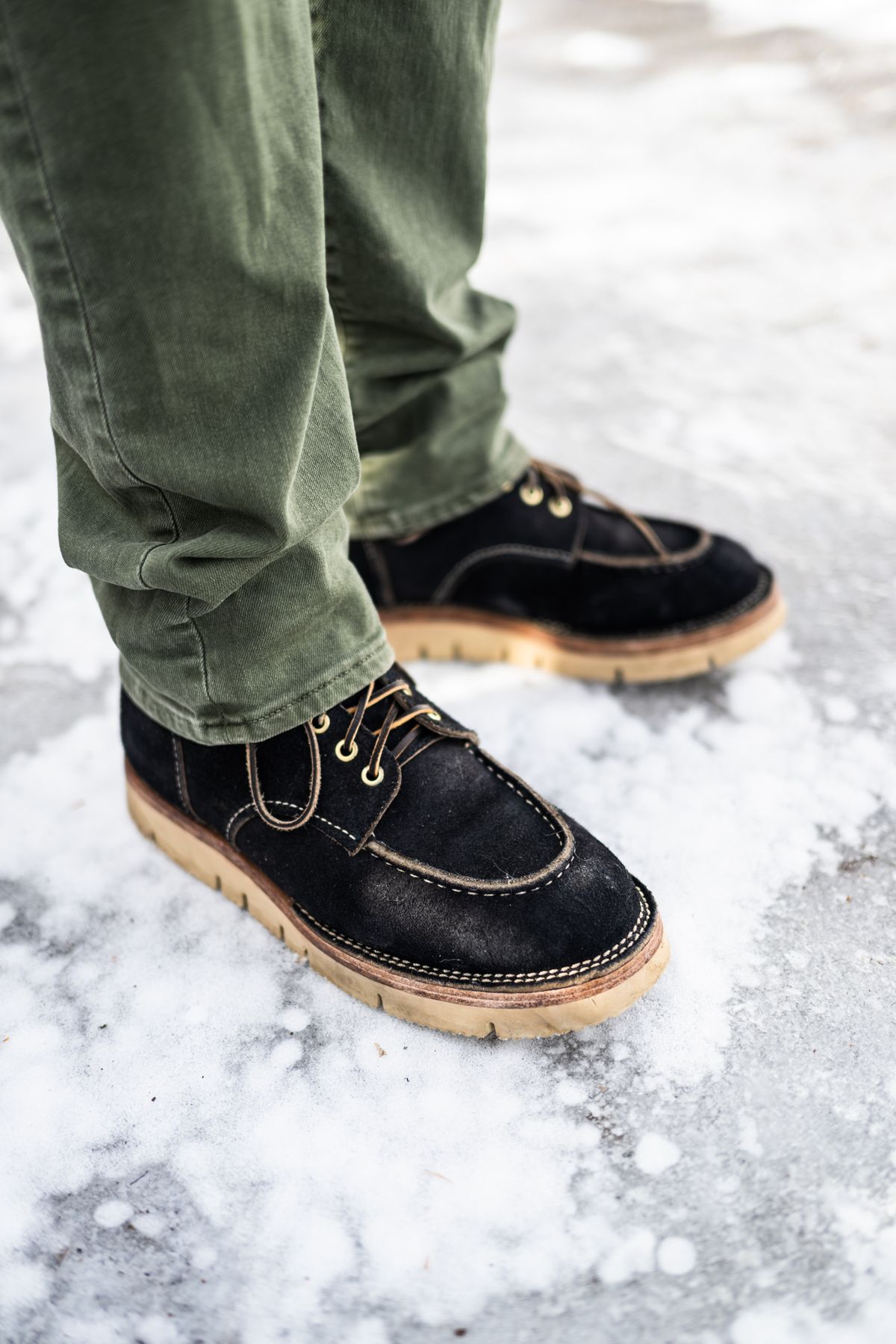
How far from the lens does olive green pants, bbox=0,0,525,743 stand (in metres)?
0.57

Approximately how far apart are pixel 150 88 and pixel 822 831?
0.78m

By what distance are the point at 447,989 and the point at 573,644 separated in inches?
18.0

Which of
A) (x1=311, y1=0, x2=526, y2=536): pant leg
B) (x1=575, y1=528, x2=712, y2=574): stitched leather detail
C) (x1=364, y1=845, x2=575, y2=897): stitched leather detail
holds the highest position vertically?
(x1=311, y1=0, x2=526, y2=536): pant leg

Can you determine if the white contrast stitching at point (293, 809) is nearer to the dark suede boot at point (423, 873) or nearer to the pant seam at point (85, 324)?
the dark suede boot at point (423, 873)

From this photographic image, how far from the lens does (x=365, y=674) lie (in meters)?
0.85

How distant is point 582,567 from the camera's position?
1132mm

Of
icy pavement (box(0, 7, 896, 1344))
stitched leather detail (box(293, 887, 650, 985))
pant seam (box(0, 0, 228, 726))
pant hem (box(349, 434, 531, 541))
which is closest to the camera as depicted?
pant seam (box(0, 0, 228, 726))

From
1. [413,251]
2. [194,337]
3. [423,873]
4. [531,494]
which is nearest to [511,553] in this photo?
[531,494]

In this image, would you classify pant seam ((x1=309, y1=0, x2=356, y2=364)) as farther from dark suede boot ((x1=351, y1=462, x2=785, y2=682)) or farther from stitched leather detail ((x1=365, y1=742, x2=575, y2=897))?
stitched leather detail ((x1=365, y1=742, x2=575, y2=897))

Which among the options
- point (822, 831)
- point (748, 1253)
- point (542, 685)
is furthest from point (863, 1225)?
point (542, 685)

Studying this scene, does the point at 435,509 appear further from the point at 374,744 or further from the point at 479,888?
the point at 479,888

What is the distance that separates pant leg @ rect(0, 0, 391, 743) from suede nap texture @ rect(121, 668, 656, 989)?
0.19 feet

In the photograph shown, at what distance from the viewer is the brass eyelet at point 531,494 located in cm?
113

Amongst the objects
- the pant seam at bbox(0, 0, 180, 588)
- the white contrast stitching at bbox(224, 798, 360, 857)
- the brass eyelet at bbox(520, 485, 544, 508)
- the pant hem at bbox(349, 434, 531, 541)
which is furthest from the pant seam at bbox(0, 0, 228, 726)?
the brass eyelet at bbox(520, 485, 544, 508)
